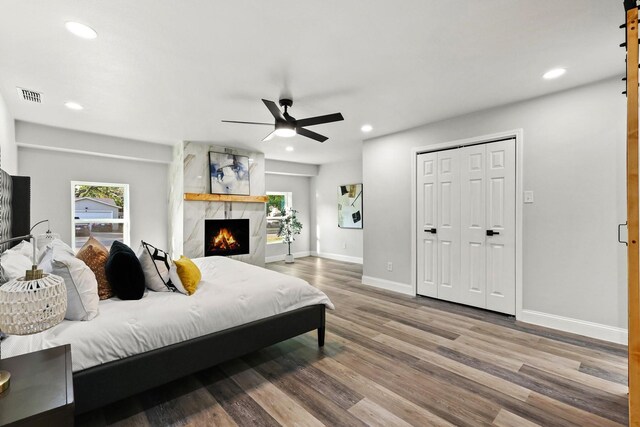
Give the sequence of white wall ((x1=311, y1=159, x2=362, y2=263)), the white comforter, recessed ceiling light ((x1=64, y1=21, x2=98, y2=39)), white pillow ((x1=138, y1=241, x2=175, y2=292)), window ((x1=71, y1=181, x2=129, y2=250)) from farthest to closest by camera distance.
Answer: white wall ((x1=311, y1=159, x2=362, y2=263)) < window ((x1=71, y1=181, x2=129, y2=250)) < white pillow ((x1=138, y1=241, x2=175, y2=292)) < recessed ceiling light ((x1=64, y1=21, x2=98, y2=39)) < the white comforter

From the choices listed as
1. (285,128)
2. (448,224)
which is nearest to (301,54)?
(285,128)

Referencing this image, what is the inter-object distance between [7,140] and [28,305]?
3.80 meters

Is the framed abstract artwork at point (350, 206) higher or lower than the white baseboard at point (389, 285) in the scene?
higher

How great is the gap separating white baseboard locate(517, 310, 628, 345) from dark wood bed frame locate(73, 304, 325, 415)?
8.31 ft

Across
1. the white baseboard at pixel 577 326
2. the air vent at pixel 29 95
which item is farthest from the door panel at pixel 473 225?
the air vent at pixel 29 95

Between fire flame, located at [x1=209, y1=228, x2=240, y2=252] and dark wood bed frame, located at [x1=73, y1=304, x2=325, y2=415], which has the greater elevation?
fire flame, located at [x1=209, y1=228, x2=240, y2=252]

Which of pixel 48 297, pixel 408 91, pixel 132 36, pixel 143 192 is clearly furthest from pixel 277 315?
pixel 143 192

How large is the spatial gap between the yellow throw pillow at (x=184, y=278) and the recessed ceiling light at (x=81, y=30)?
1.80m

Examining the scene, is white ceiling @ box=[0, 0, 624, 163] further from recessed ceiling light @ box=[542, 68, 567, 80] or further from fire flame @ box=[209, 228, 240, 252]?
fire flame @ box=[209, 228, 240, 252]

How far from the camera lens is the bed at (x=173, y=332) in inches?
63.0

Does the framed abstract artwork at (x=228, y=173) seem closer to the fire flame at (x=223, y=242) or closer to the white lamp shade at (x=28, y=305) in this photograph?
the fire flame at (x=223, y=242)

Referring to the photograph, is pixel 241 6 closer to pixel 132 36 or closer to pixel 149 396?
pixel 132 36

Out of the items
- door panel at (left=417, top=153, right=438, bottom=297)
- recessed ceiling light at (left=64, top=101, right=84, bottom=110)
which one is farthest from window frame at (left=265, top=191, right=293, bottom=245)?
recessed ceiling light at (left=64, top=101, right=84, bottom=110)

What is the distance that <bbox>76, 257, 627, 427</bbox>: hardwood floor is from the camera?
5.94ft
